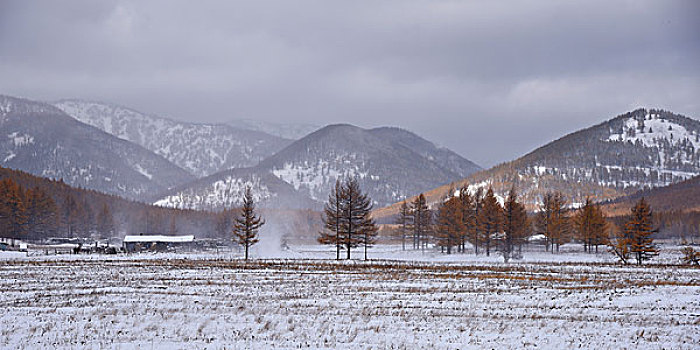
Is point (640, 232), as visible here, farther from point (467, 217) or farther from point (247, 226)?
A: point (247, 226)

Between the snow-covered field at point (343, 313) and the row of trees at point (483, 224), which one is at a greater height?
the row of trees at point (483, 224)

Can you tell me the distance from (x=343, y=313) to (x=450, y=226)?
209 ft

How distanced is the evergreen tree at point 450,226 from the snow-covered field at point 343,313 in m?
47.9

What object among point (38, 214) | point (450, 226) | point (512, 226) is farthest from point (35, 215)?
point (512, 226)

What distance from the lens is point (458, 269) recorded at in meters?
46.9

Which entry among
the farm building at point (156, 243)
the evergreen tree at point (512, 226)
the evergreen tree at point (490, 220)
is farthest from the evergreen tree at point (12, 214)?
the evergreen tree at point (512, 226)

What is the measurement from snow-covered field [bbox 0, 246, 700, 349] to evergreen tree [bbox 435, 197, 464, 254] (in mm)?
47878

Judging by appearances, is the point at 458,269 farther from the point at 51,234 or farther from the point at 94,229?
the point at 94,229

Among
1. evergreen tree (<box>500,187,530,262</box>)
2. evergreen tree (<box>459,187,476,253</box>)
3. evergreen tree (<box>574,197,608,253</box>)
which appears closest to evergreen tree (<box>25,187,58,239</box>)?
evergreen tree (<box>459,187,476,253</box>)

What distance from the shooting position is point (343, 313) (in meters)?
22.7

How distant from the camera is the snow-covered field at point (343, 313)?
18109 millimetres

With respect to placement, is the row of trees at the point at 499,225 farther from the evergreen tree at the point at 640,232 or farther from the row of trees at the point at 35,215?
the row of trees at the point at 35,215

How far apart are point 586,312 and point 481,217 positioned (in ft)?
196

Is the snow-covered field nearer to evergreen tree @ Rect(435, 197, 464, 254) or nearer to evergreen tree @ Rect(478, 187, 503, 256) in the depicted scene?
evergreen tree @ Rect(478, 187, 503, 256)
